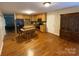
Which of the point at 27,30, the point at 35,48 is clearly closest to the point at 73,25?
the point at 35,48

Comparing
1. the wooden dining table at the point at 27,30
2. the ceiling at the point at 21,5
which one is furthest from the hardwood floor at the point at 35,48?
the ceiling at the point at 21,5

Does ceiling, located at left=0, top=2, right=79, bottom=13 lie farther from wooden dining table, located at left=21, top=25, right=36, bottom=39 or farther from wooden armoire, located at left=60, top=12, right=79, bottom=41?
wooden armoire, located at left=60, top=12, right=79, bottom=41

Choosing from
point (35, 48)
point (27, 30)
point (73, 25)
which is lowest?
point (35, 48)

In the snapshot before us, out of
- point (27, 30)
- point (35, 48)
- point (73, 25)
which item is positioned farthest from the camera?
point (27, 30)

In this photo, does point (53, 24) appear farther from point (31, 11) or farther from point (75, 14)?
point (31, 11)

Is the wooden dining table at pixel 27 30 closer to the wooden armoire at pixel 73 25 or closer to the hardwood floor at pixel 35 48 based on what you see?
the hardwood floor at pixel 35 48

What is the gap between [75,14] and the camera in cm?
278

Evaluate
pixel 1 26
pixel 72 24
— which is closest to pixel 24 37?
pixel 1 26

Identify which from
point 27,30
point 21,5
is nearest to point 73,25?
point 27,30

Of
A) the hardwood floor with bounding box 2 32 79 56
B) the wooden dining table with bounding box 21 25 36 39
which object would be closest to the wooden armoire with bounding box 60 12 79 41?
the hardwood floor with bounding box 2 32 79 56

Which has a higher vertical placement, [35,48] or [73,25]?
[73,25]

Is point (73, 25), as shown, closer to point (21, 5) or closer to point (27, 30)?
point (27, 30)

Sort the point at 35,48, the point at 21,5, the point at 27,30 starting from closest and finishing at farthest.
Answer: the point at 21,5 < the point at 35,48 < the point at 27,30

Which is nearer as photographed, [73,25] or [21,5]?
[21,5]
